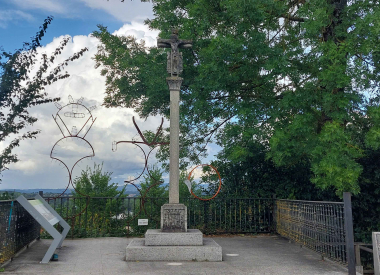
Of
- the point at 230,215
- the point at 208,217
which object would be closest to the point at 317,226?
the point at 230,215

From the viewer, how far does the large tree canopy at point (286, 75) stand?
9.65m

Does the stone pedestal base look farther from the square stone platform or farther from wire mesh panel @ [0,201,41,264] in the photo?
wire mesh panel @ [0,201,41,264]

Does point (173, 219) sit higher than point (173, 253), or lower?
higher

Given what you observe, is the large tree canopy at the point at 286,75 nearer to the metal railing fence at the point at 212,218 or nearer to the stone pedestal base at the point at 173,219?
the metal railing fence at the point at 212,218

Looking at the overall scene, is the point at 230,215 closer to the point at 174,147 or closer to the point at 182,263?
the point at 174,147

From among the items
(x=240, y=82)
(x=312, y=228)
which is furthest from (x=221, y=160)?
(x=312, y=228)

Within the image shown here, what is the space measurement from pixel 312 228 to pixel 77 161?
7.07 meters

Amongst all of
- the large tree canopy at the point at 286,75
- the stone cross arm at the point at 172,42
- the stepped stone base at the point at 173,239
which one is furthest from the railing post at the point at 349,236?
the stone cross arm at the point at 172,42

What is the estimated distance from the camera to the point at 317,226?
911cm

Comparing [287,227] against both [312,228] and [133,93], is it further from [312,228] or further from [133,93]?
[133,93]

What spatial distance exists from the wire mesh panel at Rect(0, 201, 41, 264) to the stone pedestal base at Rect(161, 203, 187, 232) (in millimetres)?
3473

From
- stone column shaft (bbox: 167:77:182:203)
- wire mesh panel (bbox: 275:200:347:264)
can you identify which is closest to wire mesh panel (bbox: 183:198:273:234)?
wire mesh panel (bbox: 275:200:347:264)

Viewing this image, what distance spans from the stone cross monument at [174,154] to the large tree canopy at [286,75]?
3.66 feet

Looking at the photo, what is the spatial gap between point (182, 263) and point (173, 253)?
44 centimetres
